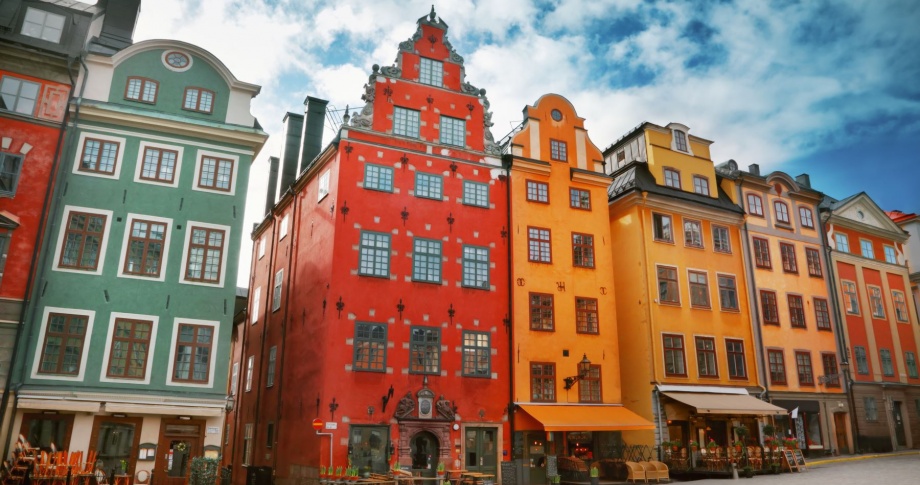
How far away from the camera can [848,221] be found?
39.2m

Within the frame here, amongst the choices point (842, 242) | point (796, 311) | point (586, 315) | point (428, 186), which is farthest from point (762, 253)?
point (428, 186)

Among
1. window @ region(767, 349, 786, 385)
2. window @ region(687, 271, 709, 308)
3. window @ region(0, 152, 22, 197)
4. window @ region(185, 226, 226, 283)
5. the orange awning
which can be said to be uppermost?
window @ region(0, 152, 22, 197)

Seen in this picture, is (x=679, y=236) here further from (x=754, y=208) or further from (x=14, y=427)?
(x=14, y=427)

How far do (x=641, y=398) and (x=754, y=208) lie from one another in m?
13.2

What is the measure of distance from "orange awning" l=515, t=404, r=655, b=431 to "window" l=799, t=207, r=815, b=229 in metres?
17.4

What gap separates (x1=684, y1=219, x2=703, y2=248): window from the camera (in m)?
32.5

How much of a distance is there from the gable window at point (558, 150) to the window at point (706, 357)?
34.7 feet

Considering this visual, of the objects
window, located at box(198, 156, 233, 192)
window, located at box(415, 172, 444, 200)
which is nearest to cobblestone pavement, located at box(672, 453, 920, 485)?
window, located at box(415, 172, 444, 200)

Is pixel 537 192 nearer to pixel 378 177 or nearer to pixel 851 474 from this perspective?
pixel 378 177

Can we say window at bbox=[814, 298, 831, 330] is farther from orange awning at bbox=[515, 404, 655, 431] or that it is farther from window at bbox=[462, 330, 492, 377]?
window at bbox=[462, 330, 492, 377]

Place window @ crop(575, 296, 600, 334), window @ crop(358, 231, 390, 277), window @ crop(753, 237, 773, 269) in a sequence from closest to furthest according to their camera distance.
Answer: window @ crop(358, 231, 390, 277), window @ crop(575, 296, 600, 334), window @ crop(753, 237, 773, 269)

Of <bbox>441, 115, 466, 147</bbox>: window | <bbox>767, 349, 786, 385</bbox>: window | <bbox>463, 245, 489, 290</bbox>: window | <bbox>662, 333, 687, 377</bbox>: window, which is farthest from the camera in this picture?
<bbox>767, 349, 786, 385</bbox>: window

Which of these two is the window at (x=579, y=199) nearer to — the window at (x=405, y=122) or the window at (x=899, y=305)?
the window at (x=405, y=122)

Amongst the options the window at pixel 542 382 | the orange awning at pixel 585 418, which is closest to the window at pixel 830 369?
the orange awning at pixel 585 418
